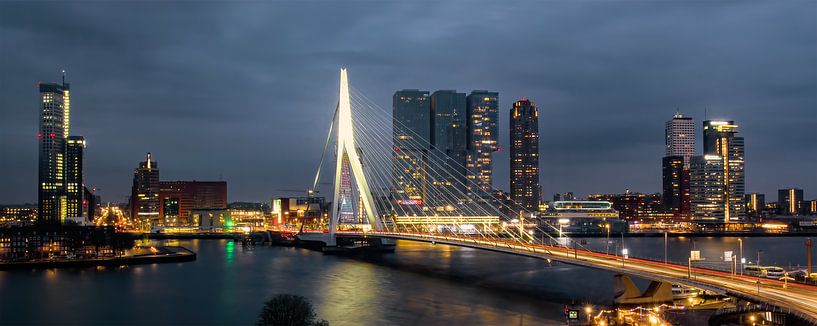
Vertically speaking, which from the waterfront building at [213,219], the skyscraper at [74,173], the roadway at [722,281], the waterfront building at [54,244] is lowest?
the waterfront building at [213,219]

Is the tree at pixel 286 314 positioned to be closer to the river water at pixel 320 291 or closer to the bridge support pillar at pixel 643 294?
the river water at pixel 320 291

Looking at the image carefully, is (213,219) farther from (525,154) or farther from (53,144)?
(525,154)

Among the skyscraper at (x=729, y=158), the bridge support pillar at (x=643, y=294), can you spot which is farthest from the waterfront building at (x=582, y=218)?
the bridge support pillar at (x=643, y=294)

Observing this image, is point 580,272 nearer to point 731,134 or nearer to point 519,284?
point 519,284

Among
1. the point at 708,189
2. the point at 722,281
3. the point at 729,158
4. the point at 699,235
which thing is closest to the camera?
the point at 722,281

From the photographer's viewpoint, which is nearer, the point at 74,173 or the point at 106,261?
the point at 106,261

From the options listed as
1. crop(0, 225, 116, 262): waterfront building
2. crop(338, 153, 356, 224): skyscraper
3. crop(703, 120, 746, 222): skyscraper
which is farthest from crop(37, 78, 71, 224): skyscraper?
crop(703, 120, 746, 222): skyscraper

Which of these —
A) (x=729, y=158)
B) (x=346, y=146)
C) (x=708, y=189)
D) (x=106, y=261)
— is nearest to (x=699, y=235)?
(x=708, y=189)
